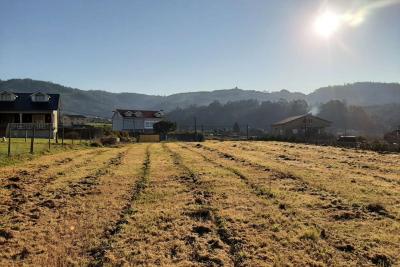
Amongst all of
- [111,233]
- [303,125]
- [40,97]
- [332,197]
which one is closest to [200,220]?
[111,233]

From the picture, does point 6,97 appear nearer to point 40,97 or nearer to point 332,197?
point 40,97

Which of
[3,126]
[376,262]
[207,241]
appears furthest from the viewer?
[3,126]

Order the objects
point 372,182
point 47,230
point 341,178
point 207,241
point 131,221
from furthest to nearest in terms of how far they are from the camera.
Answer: point 341,178
point 372,182
point 131,221
point 47,230
point 207,241

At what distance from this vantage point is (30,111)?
58.4m

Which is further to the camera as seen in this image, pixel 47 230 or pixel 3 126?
pixel 3 126

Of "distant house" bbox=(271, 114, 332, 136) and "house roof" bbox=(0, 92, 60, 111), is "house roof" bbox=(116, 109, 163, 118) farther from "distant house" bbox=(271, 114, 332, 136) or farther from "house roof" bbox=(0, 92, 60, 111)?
"house roof" bbox=(0, 92, 60, 111)

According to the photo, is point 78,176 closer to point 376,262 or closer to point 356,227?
point 356,227

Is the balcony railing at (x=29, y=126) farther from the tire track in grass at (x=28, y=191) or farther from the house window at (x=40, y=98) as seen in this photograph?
the tire track in grass at (x=28, y=191)

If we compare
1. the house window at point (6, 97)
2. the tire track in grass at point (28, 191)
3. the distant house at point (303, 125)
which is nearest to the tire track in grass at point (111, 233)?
the tire track in grass at point (28, 191)

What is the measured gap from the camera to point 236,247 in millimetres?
7430

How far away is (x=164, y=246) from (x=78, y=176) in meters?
9.99

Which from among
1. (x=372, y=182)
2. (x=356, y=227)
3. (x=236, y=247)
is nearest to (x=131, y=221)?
(x=236, y=247)

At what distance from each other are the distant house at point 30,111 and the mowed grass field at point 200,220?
44.2 metres

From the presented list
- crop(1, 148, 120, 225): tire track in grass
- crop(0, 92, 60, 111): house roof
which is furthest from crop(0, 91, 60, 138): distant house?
crop(1, 148, 120, 225): tire track in grass
